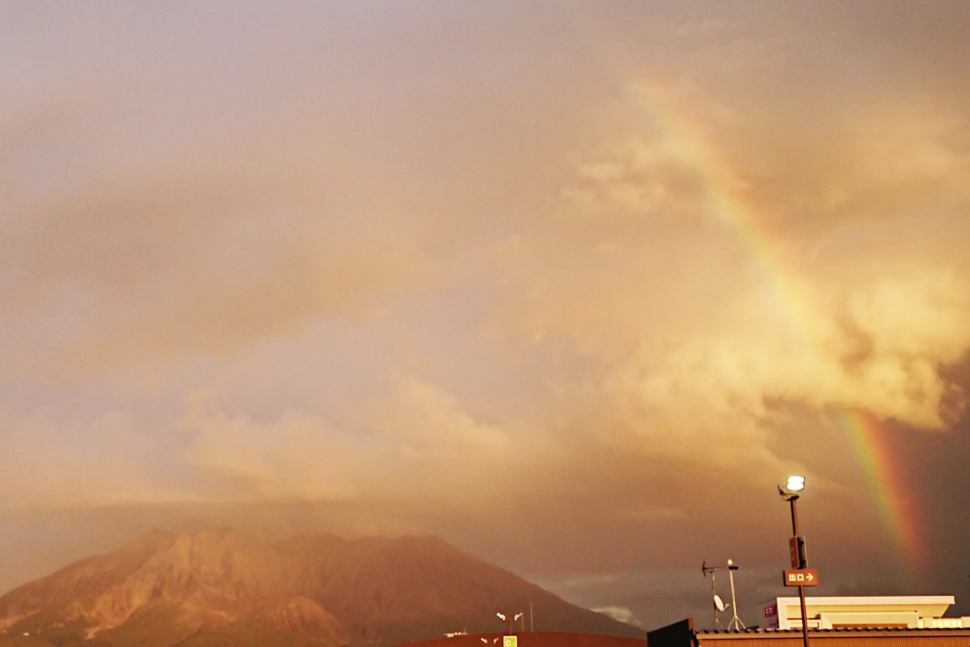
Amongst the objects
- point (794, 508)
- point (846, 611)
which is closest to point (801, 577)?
point (794, 508)

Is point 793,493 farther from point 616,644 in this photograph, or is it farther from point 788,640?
point 616,644

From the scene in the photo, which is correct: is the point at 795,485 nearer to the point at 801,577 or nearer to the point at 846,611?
the point at 801,577

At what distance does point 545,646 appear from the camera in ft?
481

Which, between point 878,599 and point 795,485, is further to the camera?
point 878,599

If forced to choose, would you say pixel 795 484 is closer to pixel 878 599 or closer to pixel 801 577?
pixel 801 577

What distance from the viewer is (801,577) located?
139 ft

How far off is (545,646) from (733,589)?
204 ft

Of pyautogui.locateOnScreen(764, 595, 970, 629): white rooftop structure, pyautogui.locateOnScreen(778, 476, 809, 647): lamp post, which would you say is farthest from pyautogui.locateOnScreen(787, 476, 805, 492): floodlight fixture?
pyautogui.locateOnScreen(764, 595, 970, 629): white rooftop structure

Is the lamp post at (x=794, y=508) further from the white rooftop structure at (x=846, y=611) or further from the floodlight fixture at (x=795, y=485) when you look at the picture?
the white rooftop structure at (x=846, y=611)

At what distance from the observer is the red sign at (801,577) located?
42344 mm

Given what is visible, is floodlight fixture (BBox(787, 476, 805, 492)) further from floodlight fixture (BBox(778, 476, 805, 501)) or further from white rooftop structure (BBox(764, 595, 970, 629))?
white rooftop structure (BBox(764, 595, 970, 629))

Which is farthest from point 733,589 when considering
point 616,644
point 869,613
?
point 616,644

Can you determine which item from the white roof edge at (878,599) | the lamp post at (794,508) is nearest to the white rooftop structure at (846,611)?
the white roof edge at (878,599)

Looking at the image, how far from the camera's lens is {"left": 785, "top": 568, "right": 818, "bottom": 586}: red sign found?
139 feet
